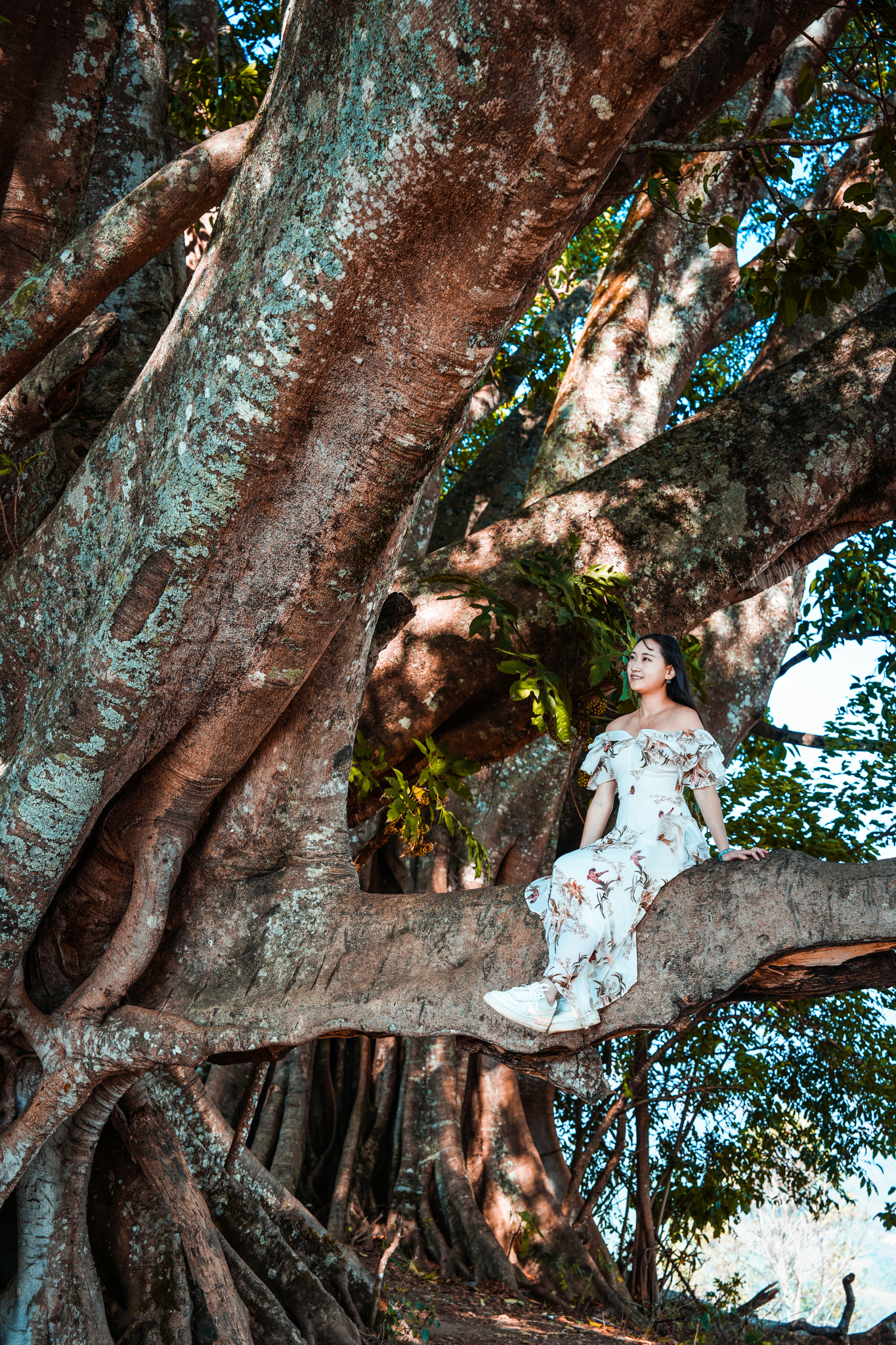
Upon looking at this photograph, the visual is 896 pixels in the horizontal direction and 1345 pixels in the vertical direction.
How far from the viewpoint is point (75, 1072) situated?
3105 mm

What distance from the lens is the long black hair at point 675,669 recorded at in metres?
3.38

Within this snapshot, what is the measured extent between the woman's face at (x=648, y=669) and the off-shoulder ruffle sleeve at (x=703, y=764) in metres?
0.25

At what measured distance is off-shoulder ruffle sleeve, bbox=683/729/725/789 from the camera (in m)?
3.20

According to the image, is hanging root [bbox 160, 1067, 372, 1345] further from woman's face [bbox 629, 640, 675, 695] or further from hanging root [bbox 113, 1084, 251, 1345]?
woman's face [bbox 629, 640, 675, 695]

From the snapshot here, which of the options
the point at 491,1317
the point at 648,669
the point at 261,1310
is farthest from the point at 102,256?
the point at 491,1317

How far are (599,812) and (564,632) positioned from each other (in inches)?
36.5

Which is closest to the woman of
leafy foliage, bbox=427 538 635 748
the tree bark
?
leafy foliage, bbox=427 538 635 748

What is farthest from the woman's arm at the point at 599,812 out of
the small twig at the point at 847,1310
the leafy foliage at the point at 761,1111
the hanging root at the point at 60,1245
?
the leafy foliage at the point at 761,1111

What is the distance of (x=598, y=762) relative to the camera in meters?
3.35

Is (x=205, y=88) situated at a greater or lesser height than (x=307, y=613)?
greater

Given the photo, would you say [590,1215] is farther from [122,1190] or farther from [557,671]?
[557,671]

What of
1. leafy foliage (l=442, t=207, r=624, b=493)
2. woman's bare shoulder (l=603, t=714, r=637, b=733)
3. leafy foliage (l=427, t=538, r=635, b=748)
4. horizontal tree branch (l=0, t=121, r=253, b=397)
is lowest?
woman's bare shoulder (l=603, t=714, r=637, b=733)

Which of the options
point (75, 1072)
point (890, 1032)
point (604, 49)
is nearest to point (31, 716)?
point (75, 1072)

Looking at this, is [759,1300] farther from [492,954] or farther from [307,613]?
[307,613]
